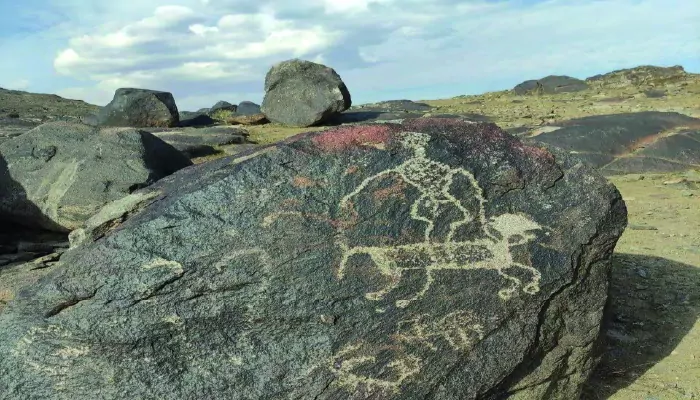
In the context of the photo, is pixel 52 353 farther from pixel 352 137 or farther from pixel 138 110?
pixel 138 110

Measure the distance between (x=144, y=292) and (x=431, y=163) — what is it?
4.77ft

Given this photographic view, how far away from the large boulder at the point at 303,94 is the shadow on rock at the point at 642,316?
29.5 ft

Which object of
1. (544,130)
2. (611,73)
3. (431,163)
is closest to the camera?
(431,163)

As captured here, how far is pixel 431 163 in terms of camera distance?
3.38m

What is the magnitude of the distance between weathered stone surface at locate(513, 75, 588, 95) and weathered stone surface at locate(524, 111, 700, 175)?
10.6 m

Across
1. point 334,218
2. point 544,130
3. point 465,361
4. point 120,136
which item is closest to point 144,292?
point 334,218

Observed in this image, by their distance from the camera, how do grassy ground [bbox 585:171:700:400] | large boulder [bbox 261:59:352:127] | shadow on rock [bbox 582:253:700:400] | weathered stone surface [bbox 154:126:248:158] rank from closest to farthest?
grassy ground [bbox 585:171:700:400], shadow on rock [bbox 582:253:700:400], weathered stone surface [bbox 154:126:248:158], large boulder [bbox 261:59:352:127]

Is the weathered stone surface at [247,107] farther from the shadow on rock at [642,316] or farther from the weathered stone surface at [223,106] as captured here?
the shadow on rock at [642,316]

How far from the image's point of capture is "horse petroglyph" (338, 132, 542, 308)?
10.2ft

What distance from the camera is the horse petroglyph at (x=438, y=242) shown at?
3.12 metres

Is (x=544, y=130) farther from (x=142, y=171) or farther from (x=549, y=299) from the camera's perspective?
(x=549, y=299)

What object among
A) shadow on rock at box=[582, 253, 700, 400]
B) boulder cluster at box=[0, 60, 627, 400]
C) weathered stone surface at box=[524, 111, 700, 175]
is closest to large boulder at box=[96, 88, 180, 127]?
weathered stone surface at box=[524, 111, 700, 175]

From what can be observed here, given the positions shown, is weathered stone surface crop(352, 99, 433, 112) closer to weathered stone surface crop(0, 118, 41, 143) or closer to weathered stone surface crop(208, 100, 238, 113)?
weathered stone surface crop(208, 100, 238, 113)

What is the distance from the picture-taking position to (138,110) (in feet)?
44.4
